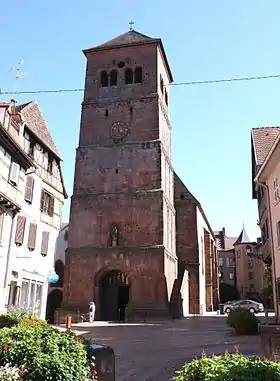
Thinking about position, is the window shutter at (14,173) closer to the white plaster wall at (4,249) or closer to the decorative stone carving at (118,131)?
the white plaster wall at (4,249)

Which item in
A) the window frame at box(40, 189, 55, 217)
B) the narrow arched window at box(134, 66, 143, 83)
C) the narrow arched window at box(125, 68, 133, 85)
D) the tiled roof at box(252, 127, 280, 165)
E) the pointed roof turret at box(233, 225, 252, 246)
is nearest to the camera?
the tiled roof at box(252, 127, 280, 165)

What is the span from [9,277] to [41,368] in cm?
1602

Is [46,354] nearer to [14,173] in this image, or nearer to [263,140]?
[14,173]

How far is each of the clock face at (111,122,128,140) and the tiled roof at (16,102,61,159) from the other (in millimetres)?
6361

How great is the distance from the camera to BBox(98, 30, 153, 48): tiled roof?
36625 mm

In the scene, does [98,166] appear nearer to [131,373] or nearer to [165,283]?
[165,283]

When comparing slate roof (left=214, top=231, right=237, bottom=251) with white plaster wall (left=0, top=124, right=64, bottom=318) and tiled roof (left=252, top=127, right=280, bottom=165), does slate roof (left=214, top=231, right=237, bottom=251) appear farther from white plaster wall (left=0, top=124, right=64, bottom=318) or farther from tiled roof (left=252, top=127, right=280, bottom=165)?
white plaster wall (left=0, top=124, right=64, bottom=318)

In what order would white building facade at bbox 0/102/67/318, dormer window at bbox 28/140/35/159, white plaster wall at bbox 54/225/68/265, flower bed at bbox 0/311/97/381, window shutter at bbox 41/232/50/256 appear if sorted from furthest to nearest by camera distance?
1. white plaster wall at bbox 54/225/68/265
2. window shutter at bbox 41/232/50/256
3. dormer window at bbox 28/140/35/159
4. white building facade at bbox 0/102/67/318
5. flower bed at bbox 0/311/97/381

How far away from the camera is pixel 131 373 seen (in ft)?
28.8

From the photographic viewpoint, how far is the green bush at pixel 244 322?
16172mm

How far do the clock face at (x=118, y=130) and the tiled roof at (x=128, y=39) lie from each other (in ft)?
26.8

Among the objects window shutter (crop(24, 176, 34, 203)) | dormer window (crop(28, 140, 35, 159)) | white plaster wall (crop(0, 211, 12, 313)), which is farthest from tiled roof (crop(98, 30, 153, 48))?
white plaster wall (crop(0, 211, 12, 313))

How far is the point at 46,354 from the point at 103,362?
4.98 feet

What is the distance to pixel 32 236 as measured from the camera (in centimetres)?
2289
